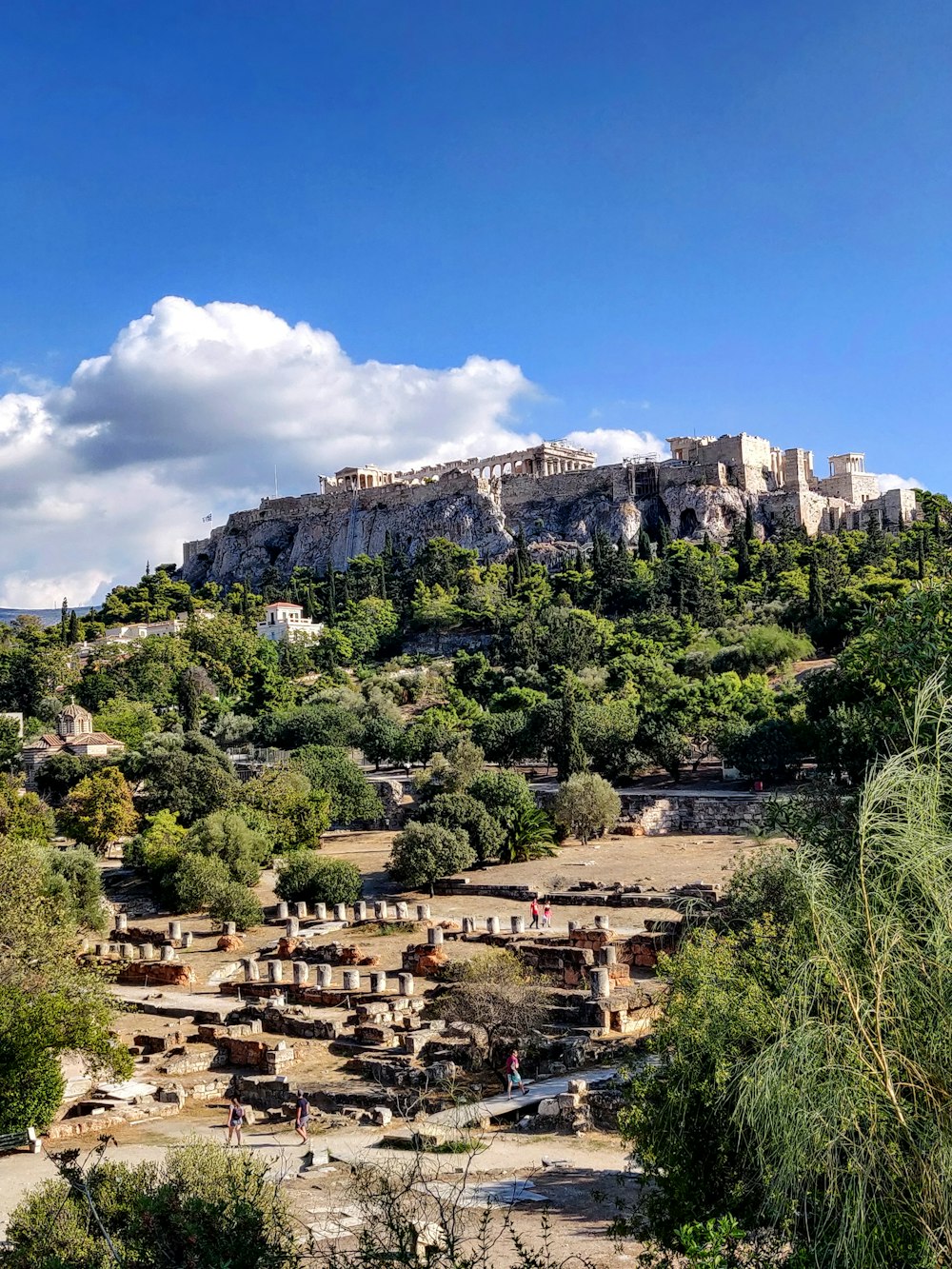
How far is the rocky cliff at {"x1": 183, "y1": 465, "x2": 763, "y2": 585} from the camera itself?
307 feet

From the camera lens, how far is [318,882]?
32.0 metres

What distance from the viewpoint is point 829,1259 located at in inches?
246

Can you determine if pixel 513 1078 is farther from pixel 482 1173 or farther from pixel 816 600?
pixel 816 600

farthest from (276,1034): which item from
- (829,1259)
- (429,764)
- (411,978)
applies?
(429,764)

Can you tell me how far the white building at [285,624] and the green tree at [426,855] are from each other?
49.8 meters

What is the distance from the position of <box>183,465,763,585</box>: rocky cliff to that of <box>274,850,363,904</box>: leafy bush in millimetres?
62429

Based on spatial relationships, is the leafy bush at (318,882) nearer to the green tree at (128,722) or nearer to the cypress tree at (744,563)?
the green tree at (128,722)

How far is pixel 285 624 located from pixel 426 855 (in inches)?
2180

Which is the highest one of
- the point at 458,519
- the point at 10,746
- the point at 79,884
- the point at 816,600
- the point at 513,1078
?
the point at 458,519

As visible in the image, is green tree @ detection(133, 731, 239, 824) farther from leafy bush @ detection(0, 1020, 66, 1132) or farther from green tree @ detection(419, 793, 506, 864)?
leafy bush @ detection(0, 1020, 66, 1132)

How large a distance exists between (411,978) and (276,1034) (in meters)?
3.04

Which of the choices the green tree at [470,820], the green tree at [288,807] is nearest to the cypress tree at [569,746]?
the green tree at [470,820]

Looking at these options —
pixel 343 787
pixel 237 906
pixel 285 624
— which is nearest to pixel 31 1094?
pixel 237 906

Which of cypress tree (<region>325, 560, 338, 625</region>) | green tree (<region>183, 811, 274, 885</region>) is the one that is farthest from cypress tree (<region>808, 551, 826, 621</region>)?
green tree (<region>183, 811, 274, 885</region>)
